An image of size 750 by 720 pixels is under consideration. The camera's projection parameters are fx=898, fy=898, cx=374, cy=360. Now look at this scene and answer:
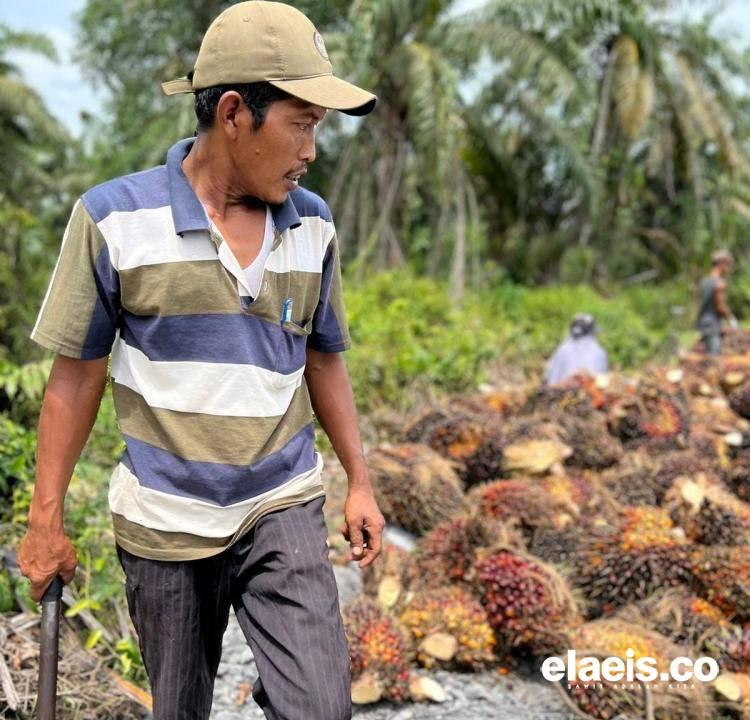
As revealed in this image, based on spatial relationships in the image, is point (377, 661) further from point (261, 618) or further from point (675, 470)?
point (675, 470)

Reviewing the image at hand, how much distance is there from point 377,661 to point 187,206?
67.9 inches

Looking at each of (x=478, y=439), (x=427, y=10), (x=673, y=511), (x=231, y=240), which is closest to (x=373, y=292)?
(x=427, y=10)

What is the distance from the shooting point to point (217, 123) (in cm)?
173

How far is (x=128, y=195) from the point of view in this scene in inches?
65.9

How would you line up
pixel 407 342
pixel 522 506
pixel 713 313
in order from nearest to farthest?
1. pixel 522 506
2. pixel 407 342
3. pixel 713 313

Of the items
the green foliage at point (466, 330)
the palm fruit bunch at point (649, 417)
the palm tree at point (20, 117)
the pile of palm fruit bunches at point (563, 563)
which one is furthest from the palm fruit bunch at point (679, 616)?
the palm tree at point (20, 117)

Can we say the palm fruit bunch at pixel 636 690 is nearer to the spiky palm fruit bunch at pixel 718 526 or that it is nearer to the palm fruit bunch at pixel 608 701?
the palm fruit bunch at pixel 608 701

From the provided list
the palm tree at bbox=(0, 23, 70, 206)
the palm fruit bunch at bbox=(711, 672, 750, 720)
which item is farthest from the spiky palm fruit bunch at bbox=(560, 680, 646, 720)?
the palm tree at bbox=(0, 23, 70, 206)

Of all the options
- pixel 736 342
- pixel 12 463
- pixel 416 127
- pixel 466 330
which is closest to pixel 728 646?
pixel 12 463

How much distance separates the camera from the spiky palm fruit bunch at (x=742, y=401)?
544 cm

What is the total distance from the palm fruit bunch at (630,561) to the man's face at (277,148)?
7.01 feet

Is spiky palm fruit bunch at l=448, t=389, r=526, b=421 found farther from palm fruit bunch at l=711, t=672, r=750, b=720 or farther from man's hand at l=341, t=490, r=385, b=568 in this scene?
man's hand at l=341, t=490, r=385, b=568

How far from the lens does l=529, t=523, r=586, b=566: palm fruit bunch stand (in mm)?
3420

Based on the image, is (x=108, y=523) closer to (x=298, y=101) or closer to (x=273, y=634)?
(x=273, y=634)
